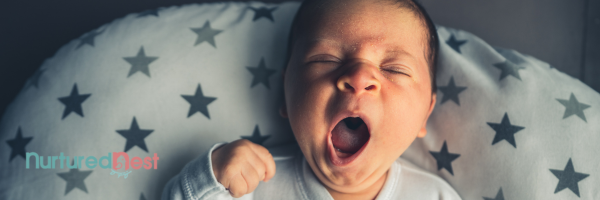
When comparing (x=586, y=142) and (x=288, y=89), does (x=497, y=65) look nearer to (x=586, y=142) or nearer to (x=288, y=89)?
(x=586, y=142)

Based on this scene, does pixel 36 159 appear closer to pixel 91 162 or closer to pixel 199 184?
pixel 91 162

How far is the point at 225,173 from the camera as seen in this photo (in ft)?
2.17

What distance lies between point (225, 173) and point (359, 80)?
34 cm

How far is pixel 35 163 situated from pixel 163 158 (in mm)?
304

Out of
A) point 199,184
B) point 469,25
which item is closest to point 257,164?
point 199,184

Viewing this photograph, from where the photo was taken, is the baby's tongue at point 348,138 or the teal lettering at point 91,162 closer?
the baby's tongue at point 348,138

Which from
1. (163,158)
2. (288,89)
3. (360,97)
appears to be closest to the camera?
(360,97)

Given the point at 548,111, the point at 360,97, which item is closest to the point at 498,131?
the point at 548,111

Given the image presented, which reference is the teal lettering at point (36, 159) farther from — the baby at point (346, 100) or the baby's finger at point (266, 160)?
the baby's finger at point (266, 160)

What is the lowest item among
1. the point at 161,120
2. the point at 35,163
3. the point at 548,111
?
the point at 35,163

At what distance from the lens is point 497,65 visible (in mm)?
849

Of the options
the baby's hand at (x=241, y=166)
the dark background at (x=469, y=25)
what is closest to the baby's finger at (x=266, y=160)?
the baby's hand at (x=241, y=166)

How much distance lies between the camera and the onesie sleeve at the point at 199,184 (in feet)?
2.15

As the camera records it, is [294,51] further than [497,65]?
No
